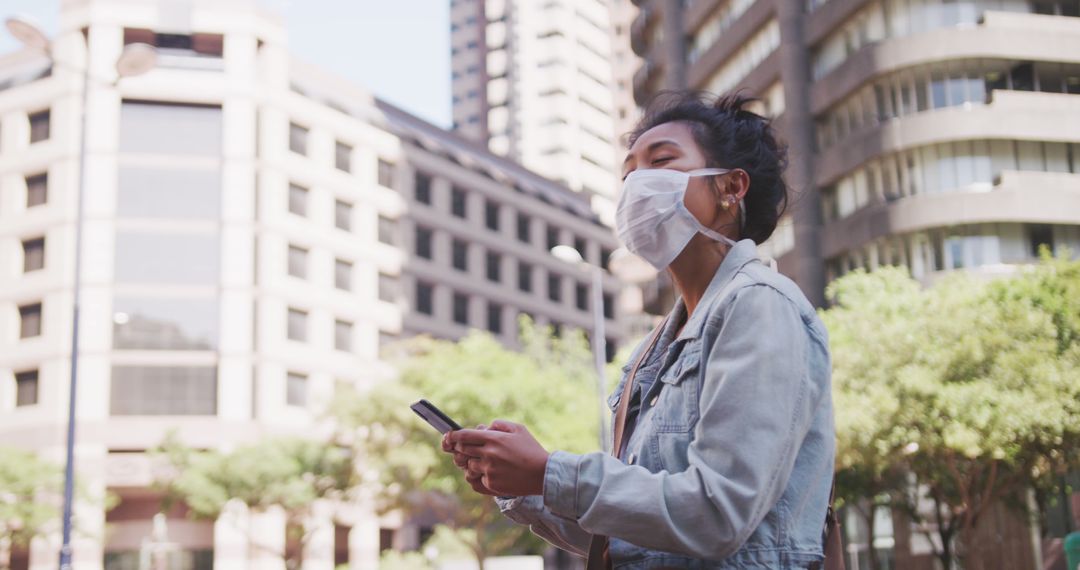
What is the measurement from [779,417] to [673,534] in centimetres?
26

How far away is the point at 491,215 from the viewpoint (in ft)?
209

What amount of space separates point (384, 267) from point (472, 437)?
53975 millimetres

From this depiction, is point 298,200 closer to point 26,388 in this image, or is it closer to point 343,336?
point 343,336

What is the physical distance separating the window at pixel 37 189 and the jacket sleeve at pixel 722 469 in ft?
166

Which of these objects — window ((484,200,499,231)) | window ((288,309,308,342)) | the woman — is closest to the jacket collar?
the woman

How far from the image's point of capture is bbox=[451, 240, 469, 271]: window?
200 feet

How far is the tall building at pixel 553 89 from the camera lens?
9175 cm

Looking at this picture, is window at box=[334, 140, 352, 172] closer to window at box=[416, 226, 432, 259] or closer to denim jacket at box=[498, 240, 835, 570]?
window at box=[416, 226, 432, 259]

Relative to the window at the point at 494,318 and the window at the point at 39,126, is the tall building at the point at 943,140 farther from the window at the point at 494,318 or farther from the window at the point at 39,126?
the window at the point at 39,126

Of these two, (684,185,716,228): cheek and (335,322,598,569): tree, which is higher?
(335,322,598,569): tree

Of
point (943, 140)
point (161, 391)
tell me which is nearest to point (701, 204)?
point (943, 140)

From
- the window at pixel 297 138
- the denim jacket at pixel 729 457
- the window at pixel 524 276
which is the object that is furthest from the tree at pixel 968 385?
the window at pixel 524 276

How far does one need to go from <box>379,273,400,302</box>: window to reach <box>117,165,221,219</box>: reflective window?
927 cm

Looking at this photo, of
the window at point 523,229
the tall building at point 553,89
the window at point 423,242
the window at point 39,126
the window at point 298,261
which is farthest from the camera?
the tall building at point 553,89
